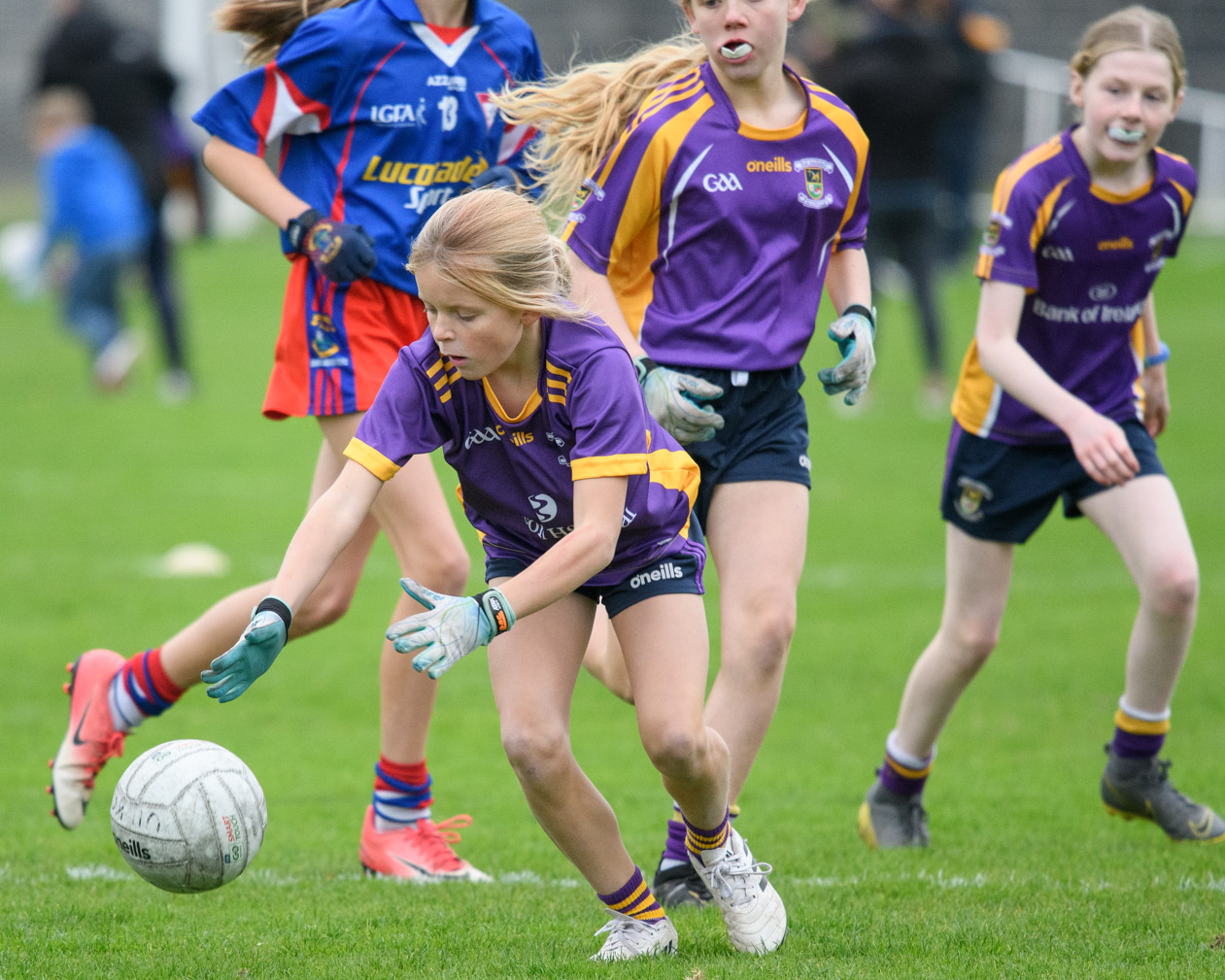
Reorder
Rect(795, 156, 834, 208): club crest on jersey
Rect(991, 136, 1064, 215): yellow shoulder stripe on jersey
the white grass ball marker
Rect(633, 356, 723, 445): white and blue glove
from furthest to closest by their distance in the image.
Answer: the white grass ball marker
Rect(991, 136, 1064, 215): yellow shoulder stripe on jersey
Rect(795, 156, 834, 208): club crest on jersey
Rect(633, 356, 723, 445): white and blue glove

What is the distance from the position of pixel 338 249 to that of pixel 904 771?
228 centimetres

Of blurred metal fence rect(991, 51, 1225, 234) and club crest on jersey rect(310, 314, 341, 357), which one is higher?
club crest on jersey rect(310, 314, 341, 357)

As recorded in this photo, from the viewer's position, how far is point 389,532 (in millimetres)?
4484

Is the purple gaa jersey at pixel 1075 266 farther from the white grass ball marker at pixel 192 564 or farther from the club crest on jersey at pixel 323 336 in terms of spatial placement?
the white grass ball marker at pixel 192 564

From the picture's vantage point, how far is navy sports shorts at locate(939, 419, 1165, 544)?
15.4 feet

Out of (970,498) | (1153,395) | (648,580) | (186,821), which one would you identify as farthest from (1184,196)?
(186,821)

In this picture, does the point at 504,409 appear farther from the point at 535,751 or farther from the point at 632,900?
the point at 632,900

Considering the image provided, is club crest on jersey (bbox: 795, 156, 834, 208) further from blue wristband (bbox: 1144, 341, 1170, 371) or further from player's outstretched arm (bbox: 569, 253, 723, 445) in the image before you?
blue wristband (bbox: 1144, 341, 1170, 371)

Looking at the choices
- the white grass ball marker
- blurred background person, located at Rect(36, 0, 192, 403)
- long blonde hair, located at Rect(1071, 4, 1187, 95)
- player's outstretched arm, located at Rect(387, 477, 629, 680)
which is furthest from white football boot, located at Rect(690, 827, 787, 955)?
blurred background person, located at Rect(36, 0, 192, 403)

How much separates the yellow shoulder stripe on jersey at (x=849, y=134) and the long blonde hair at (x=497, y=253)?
→ 1.07 meters

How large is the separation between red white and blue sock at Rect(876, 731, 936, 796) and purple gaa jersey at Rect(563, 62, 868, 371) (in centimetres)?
138

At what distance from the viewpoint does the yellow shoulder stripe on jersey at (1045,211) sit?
460 centimetres

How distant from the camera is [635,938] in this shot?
3.62 meters

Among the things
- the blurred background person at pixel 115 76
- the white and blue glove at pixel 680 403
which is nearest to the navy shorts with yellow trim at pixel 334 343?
the white and blue glove at pixel 680 403
